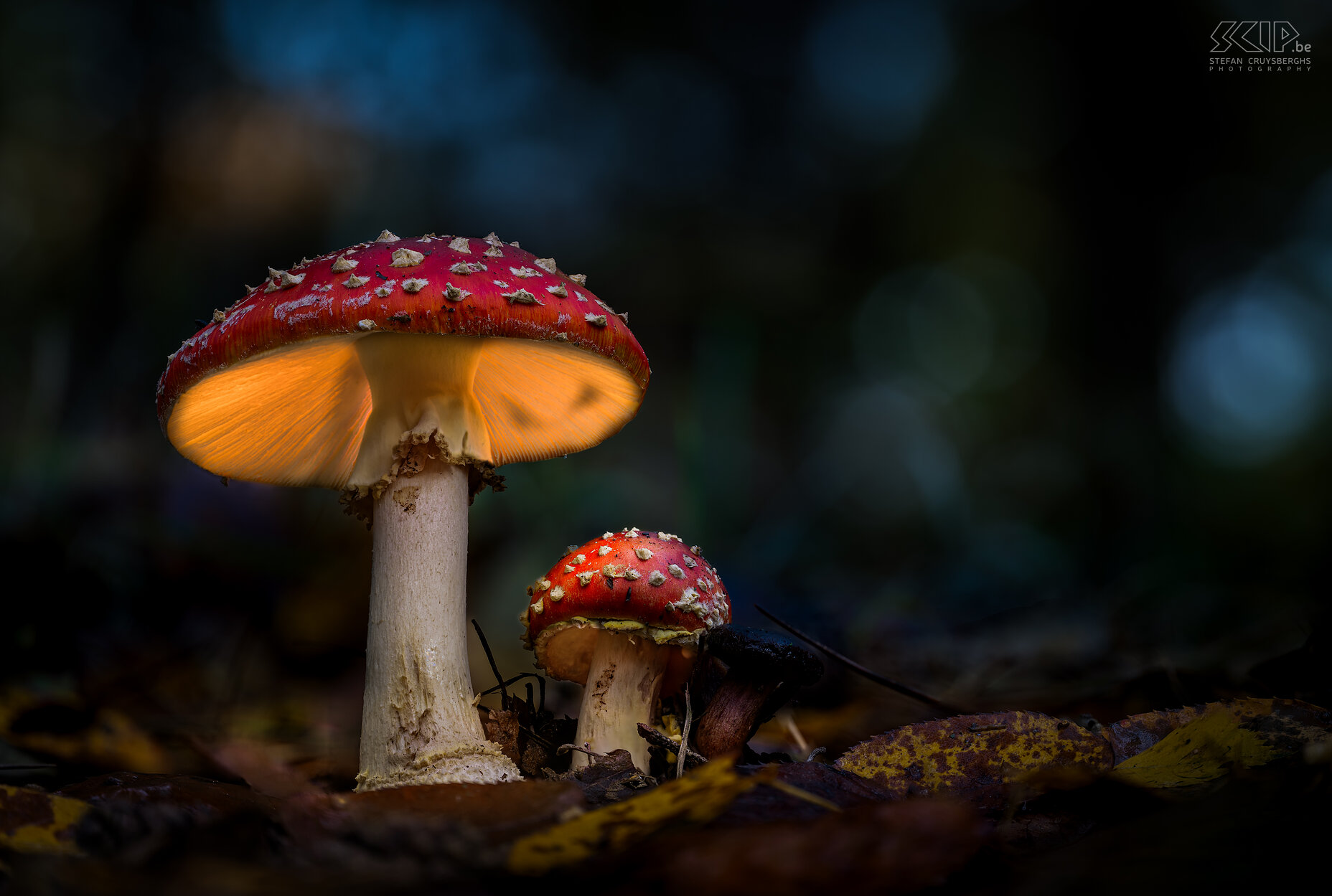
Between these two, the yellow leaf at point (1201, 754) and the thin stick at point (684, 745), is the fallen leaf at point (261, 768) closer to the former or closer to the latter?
the thin stick at point (684, 745)

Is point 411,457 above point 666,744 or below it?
above

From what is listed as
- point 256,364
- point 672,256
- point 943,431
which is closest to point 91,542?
point 256,364

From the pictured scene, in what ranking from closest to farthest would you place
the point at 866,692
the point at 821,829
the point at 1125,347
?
the point at 821,829, the point at 866,692, the point at 1125,347

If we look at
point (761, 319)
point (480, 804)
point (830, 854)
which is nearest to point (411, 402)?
point (480, 804)

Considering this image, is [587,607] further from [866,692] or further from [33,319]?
[33,319]

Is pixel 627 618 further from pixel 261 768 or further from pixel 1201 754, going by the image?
pixel 1201 754
